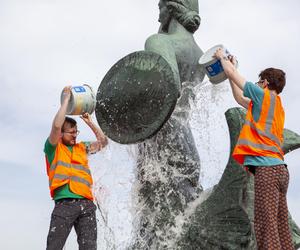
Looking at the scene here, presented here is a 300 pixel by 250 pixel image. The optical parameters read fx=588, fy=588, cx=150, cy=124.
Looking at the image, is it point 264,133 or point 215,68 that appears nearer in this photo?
point 264,133

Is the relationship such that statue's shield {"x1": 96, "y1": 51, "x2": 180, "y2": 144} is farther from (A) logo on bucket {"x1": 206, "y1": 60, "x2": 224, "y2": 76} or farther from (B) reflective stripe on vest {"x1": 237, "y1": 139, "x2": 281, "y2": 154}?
(B) reflective stripe on vest {"x1": 237, "y1": 139, "x2": 281, "y2": 154}

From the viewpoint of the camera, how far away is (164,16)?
559 cm

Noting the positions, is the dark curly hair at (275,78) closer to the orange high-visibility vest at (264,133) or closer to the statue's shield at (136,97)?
the orange high-visibility vest at (264,133)

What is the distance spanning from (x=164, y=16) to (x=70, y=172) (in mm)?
1966

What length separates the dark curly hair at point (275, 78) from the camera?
3.97 metres

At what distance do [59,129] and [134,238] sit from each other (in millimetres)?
1210

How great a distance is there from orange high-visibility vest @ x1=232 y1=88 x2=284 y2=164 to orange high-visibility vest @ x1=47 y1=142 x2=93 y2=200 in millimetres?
1244

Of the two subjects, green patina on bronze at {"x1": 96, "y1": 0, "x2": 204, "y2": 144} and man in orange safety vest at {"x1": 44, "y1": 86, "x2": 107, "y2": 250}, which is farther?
green patina on bronze at {"x1": 96, "y1": 0, "x2": 204, "y2": 144}

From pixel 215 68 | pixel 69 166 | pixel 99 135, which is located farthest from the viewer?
pixel 99 135

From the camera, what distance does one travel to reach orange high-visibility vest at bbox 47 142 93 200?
438cm

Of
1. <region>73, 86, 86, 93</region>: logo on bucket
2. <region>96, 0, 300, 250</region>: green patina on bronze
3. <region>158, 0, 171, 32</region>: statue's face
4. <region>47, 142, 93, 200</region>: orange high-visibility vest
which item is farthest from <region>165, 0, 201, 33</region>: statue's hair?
<region>47, 142, 93, 200</region>: orange high-visibility vest

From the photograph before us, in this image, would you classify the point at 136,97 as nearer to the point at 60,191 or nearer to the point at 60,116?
the point at 60,116

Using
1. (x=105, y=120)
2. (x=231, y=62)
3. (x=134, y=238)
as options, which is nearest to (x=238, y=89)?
(x=231, y=62)

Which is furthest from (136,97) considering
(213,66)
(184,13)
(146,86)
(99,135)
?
(184,13)
